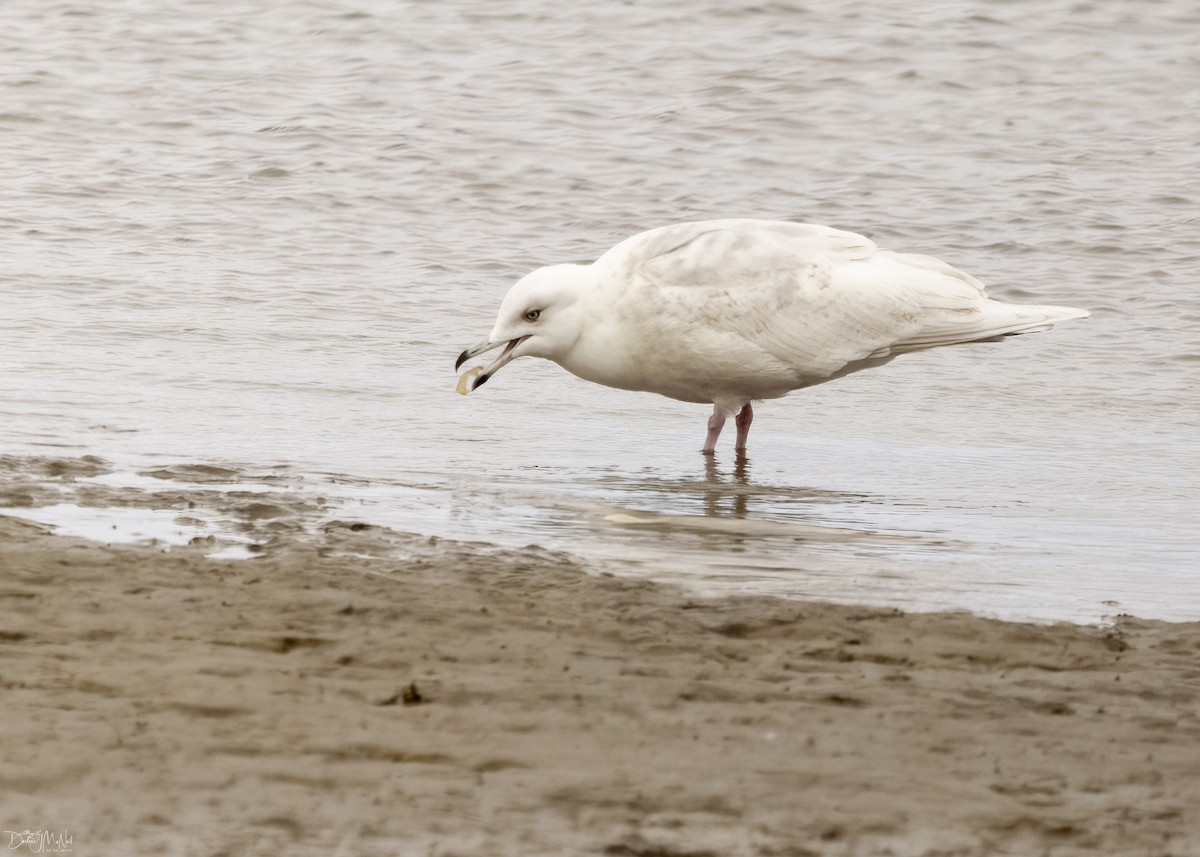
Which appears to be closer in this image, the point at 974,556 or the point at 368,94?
the point at 974,556

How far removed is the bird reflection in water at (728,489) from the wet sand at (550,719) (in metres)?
1.77

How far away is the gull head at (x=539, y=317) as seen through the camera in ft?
24.2

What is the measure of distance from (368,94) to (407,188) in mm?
3085

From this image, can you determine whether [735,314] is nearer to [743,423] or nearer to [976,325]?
[743,423]

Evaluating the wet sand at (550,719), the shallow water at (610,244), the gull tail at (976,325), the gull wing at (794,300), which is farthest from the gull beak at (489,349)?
the wet sand at (550,719)

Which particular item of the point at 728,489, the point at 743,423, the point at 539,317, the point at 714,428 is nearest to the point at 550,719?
the point at 728,489

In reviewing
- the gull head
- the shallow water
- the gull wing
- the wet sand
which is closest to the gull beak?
the gull head

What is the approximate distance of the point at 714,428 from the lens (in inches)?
313

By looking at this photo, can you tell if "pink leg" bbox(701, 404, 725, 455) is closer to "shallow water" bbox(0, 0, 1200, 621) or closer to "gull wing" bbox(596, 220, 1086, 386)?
"shallow water" bbox(0, 0, 1200, 621)

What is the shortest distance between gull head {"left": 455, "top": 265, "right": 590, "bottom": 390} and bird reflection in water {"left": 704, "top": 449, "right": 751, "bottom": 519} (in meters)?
0.84

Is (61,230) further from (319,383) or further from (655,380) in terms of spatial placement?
(655,380)

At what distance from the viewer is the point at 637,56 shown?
18.3 metres

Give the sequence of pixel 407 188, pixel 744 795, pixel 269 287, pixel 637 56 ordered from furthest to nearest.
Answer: pixel 637 56, pixel 407 188, pixel 269 287, pixel 744 795

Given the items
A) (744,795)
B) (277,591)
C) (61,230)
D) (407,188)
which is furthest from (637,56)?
(744,795)
